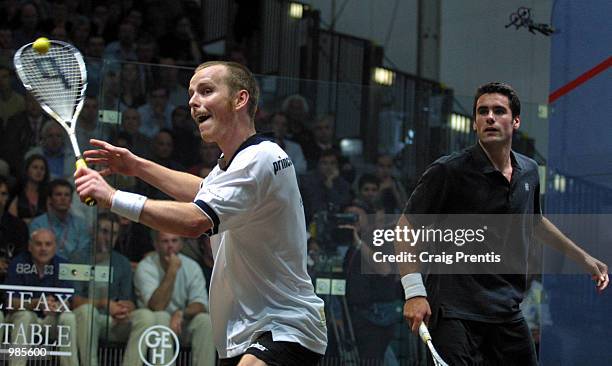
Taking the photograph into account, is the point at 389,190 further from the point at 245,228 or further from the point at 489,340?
the point at 245,228

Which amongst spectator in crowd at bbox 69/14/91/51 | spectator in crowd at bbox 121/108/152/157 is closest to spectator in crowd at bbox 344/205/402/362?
spectator in crowd at bbox 121/108/152/157

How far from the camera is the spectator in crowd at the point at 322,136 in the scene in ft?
20.5

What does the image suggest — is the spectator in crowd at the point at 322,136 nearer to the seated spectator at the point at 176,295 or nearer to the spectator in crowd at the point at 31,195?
the seated spectator at the point at 176,295

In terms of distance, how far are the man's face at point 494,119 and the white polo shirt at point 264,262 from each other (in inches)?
50.5

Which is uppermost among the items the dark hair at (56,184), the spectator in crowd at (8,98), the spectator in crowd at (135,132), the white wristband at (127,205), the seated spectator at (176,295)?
the spectator in crowd at (8,98)

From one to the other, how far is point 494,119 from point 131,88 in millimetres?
2130

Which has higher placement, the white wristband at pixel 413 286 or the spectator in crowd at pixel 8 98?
the spectator in crowd at pixel 8 98

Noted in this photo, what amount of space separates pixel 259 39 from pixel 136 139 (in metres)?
2.57

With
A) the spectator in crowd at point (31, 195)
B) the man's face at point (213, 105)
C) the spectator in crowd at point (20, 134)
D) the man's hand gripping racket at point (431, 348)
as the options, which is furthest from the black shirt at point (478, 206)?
the spectator in crowd at point (20, 134)

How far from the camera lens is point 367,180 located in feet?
20.6

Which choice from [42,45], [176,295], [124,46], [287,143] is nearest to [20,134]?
[176,295]

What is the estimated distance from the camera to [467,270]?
4891mm

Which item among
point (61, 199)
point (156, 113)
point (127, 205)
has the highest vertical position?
point (156, 113)

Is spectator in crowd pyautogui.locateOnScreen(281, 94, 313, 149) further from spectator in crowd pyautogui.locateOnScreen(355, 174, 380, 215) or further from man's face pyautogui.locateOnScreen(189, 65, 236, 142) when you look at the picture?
man's face pyautogui.locateOnScreen(189, 65, 236, 142)
